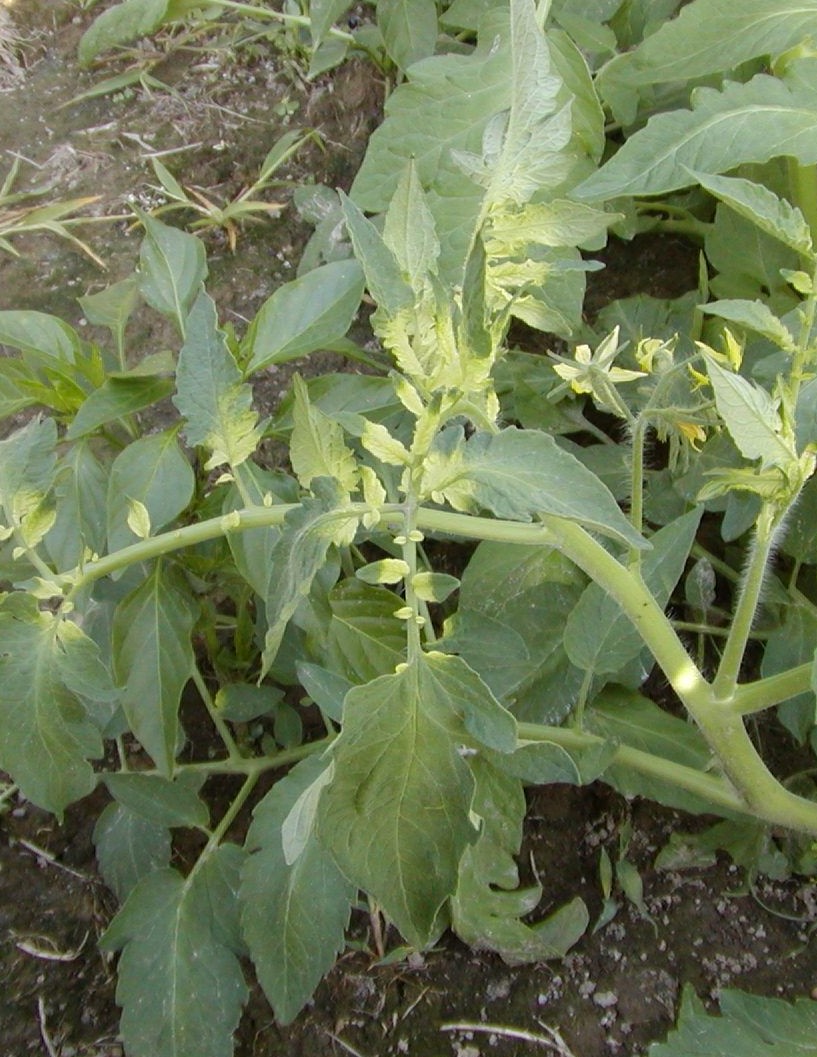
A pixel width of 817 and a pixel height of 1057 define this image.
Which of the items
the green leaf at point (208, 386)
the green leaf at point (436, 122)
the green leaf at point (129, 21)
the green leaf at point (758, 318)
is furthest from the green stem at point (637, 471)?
the green leaf at point (129, 21)

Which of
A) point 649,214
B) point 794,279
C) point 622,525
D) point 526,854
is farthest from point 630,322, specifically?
point 622,525

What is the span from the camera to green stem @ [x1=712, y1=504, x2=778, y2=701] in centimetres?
92

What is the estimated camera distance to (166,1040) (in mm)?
1252

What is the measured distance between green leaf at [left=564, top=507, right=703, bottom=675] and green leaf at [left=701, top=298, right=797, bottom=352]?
0.29m

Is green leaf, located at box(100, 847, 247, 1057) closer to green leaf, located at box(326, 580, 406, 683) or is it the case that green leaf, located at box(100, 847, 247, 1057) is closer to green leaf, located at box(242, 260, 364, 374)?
green leaf, located at box(326, 580, 406, 683)

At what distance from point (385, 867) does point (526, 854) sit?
0.62 meters

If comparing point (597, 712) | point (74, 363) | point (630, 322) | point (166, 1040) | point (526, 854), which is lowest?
point (526, 854)

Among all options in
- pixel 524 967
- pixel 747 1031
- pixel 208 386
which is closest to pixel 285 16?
pixel 208 386

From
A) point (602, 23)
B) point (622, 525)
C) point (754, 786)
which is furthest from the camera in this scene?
point (602, 23)

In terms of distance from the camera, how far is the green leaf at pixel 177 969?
49.2 inches

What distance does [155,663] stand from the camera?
1.23 m

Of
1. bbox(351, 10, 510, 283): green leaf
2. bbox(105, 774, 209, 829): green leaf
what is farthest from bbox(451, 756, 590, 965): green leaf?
bbox(351, 10, 510, 283): green leaf

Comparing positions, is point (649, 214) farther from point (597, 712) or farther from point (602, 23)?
point (597, 712)

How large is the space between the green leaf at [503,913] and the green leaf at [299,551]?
1.75ft
